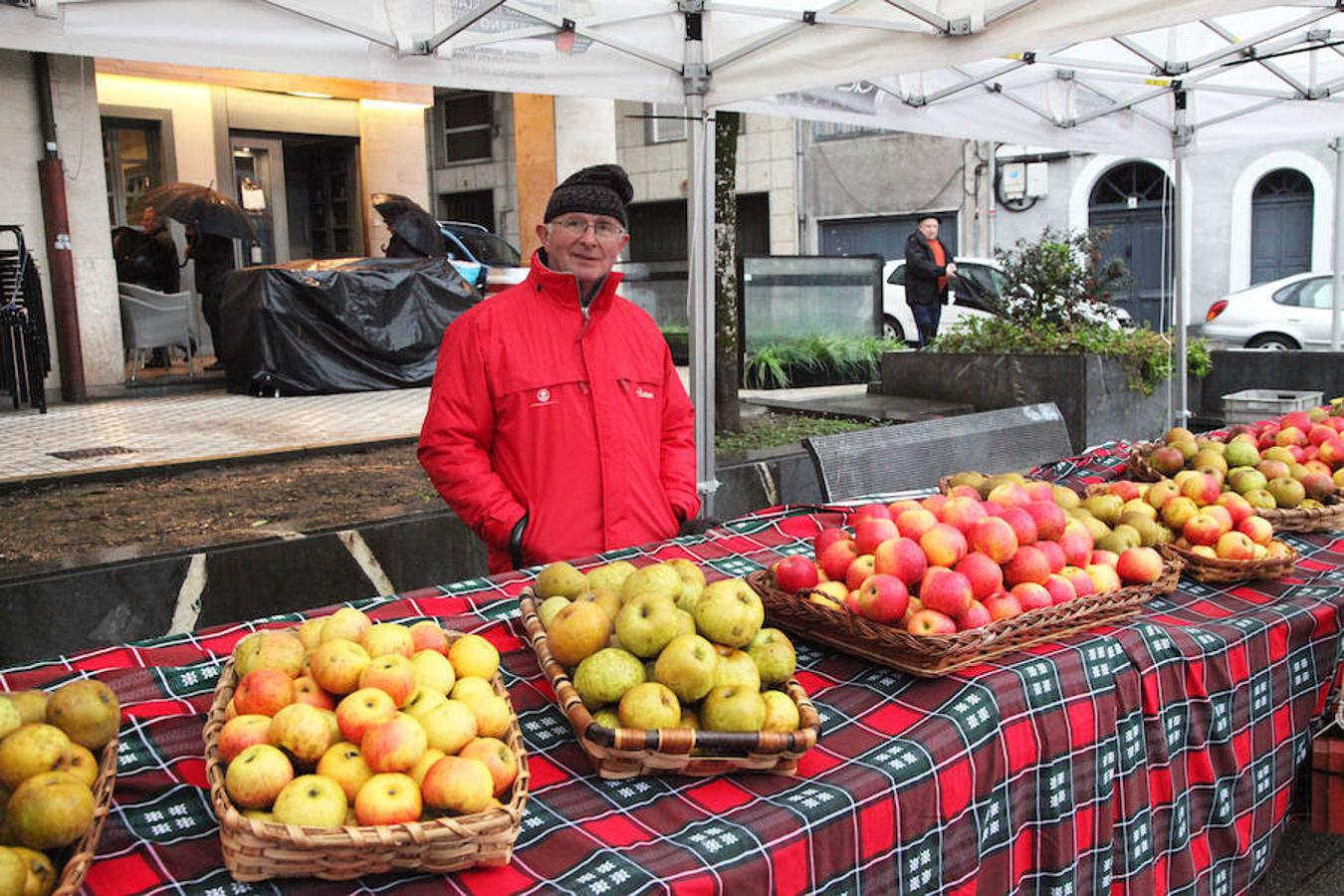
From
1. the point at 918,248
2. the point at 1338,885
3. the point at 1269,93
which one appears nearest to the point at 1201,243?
the point at 918,248

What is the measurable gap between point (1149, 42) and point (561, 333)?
193 inches

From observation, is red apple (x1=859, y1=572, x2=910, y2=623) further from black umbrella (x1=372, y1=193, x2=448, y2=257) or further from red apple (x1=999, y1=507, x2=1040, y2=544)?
black umbrella (x1=372, y1=193, x2=448, y2=257)

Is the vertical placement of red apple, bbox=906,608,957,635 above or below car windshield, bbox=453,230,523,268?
below

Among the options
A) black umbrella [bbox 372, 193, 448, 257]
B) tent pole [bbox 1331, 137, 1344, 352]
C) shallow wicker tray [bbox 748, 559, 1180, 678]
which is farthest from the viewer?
black umbrella [bbox 372, 193, 448, 257]

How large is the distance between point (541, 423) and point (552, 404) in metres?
0.07

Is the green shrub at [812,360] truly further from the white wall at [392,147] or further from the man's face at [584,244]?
the man's face at [584,244]

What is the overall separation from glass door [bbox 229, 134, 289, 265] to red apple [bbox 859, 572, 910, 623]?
15.4 meters

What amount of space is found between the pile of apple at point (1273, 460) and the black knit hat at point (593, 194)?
222 cm

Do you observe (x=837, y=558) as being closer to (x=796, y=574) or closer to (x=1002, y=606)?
(x=796, y=574)

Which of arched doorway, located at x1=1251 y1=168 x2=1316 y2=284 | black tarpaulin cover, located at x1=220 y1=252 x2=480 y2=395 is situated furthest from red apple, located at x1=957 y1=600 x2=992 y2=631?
arched doorway, located at x1=1251 y1=168 x2=1316 y2=284

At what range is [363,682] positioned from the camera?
1.88 meters

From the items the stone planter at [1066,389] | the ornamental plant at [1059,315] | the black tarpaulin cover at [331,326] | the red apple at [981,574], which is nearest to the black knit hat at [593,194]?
the red apple at [981,574]

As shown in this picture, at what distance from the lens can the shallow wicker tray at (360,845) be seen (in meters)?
1.53

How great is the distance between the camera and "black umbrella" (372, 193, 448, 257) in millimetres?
12539
